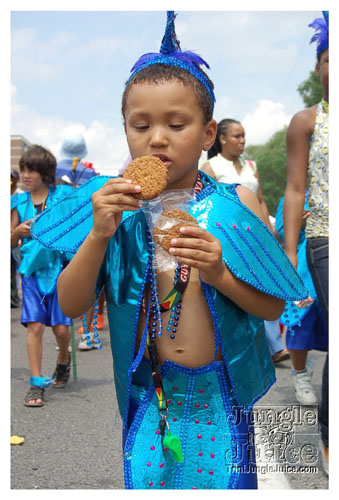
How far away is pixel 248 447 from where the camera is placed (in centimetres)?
201

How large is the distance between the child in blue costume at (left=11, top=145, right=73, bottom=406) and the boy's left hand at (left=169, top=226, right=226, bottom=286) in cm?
350

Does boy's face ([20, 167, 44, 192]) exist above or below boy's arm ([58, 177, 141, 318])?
above

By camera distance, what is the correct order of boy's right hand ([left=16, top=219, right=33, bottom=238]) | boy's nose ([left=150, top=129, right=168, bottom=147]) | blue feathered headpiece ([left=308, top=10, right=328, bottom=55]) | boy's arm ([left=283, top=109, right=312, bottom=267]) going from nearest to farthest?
boy's nose ([left=150, top=129, right=168, bottom=147]) < blue feathered headpiece ([left=308, top=10, right=328, bottom=55]) < boy's arm ([left=283, top=109, right=312, bottom=267]) < boy's right hand ([left=16, top=219, right=33, bottom=238])

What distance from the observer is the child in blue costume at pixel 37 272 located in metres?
5.06

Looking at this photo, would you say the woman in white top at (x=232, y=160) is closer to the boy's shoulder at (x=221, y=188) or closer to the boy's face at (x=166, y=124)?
the boy's shoulder at (x=221, y=188)

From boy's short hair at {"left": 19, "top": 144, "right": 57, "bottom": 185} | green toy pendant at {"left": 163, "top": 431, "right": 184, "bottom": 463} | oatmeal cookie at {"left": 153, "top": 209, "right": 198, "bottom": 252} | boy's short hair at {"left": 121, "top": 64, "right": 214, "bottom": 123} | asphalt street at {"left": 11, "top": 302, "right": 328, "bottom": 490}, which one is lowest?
asphalt street at {"left": 11, "top": 302, "right": 328, "bottom": 490}

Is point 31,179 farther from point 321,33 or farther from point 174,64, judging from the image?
point 174,64

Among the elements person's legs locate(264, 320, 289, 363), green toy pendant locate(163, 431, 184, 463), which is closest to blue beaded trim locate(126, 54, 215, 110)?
green toy pendant locate(163, 431, 184, 463)

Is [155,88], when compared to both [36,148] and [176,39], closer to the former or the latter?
[176,39]

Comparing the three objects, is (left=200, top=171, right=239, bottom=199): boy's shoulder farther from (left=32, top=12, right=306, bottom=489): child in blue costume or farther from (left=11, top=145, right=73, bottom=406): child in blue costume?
(left=11, top=145, right=73, bottom=406): child in blue costume

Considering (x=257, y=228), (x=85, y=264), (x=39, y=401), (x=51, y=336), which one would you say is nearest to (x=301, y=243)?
(x=39, y=401)

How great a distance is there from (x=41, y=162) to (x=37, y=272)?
98cm

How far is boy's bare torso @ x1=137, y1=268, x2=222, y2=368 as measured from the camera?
195 cm

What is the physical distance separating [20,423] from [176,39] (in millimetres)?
3235
